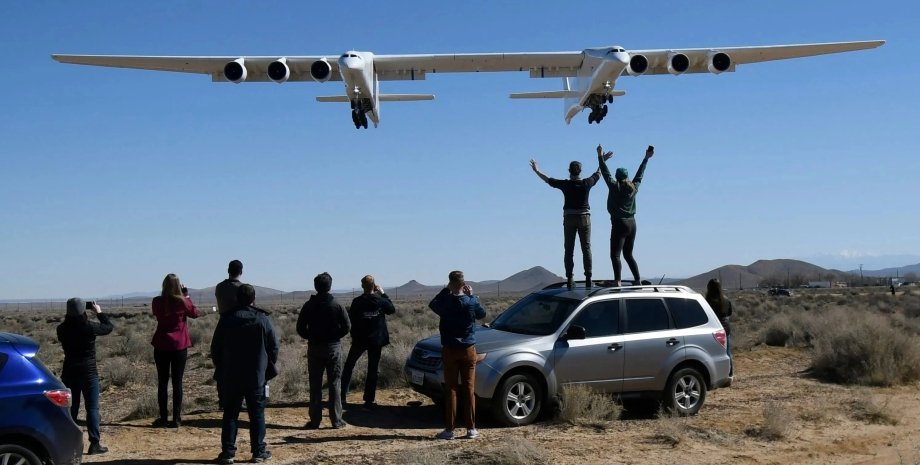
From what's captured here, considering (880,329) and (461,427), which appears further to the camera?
(880,329)

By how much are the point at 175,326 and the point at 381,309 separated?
2.51m

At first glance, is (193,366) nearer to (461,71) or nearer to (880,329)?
(461,71)

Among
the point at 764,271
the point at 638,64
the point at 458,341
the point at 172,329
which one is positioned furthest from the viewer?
the point at 764,271

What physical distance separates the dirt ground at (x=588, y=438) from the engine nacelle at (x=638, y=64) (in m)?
11.9

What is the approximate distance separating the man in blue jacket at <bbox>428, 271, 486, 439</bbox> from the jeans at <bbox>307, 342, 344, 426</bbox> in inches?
56.4

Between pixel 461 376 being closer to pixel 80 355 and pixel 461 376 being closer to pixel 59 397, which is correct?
pixel 80 355

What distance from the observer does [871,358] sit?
45.8ft

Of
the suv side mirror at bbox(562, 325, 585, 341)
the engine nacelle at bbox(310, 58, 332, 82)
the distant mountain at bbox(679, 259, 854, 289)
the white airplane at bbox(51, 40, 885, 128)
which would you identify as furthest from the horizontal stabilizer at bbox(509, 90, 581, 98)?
the distant mountain at bbox(679, 259, 854, 289)

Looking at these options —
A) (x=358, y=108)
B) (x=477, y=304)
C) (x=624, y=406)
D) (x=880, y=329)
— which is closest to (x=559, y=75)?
(x=358, y=108)

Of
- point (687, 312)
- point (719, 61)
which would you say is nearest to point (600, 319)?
point (687, 312)

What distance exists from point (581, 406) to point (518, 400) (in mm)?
708

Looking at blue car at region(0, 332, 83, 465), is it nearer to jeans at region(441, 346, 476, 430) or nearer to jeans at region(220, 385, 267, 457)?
jeans at region(220, 385, 267, 457)

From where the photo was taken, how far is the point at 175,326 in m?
9.18

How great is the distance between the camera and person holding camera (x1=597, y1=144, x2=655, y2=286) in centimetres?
1146
